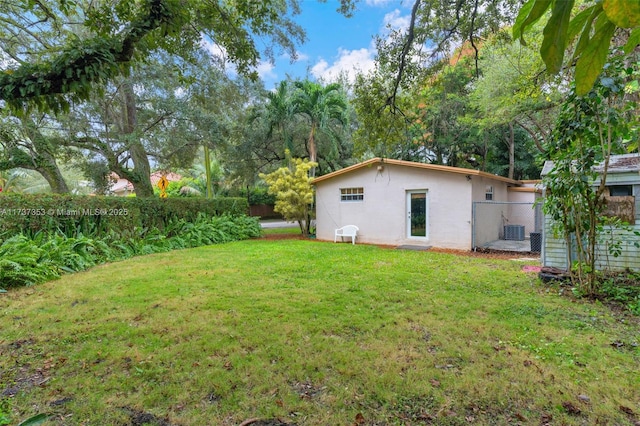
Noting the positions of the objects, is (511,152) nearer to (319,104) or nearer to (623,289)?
(319,104)

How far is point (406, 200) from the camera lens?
410 inches

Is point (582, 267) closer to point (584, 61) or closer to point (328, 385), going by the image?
point (328, 385)

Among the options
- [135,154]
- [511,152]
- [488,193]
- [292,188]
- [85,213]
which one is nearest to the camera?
[85,213]

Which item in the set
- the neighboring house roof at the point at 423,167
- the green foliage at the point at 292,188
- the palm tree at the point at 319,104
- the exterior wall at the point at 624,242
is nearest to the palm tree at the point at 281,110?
the palm tree at the point at 319,104

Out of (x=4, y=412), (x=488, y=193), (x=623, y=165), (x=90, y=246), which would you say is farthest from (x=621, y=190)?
(x=90, y=246)

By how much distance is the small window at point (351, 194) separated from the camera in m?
11.4

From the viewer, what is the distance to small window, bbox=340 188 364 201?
11.4m

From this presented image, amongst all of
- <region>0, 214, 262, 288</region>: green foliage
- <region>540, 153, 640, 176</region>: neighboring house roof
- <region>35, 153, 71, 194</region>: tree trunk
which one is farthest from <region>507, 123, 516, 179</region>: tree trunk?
<region>35, 153, 71, 194</region>: tree trunk

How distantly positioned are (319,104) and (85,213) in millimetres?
9051

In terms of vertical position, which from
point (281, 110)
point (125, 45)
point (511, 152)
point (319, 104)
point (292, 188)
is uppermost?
point (319, 104)

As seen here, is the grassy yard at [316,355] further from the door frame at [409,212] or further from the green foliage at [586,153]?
the door frame at [409,212]

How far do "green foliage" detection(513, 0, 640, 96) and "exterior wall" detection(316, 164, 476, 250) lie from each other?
9344mm

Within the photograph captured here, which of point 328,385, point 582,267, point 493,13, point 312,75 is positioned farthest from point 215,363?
point 312,75

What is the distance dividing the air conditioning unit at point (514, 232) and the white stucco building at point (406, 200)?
467 mm
